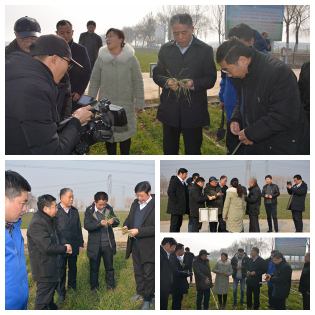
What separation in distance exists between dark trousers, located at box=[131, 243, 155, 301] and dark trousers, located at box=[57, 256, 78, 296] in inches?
17.0

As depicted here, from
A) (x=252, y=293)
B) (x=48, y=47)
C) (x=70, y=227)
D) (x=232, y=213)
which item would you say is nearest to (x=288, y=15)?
(x=232, y=213)

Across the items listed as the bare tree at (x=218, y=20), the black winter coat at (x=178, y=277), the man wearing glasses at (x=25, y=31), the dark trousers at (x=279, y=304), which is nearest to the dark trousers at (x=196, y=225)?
the black winter coat at (x=178, y=277)

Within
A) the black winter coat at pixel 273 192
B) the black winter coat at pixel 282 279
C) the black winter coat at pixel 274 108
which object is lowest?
the black winter coat at pixel 282 279

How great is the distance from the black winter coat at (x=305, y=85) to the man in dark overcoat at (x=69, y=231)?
76.9 inches

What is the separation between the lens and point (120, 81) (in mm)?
4473

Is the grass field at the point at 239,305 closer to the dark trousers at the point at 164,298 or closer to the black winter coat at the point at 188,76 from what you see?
the dark trousers at the point at 164,298

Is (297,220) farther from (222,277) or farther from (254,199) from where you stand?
(222,277)

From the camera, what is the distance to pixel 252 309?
3334mm

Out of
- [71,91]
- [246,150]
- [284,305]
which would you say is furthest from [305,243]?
[71,91]

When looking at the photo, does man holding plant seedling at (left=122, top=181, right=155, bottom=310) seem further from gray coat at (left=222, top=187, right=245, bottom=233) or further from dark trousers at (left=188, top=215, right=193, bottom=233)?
gray coat at (left=222, top=187, right=245, bottom=233)

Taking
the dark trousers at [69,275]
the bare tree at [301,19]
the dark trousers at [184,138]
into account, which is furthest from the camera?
the dark trousers at [184,138]

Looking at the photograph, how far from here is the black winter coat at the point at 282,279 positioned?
130 inches

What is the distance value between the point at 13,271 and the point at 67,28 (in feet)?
7.44

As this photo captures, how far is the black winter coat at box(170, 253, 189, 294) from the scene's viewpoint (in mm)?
3311
